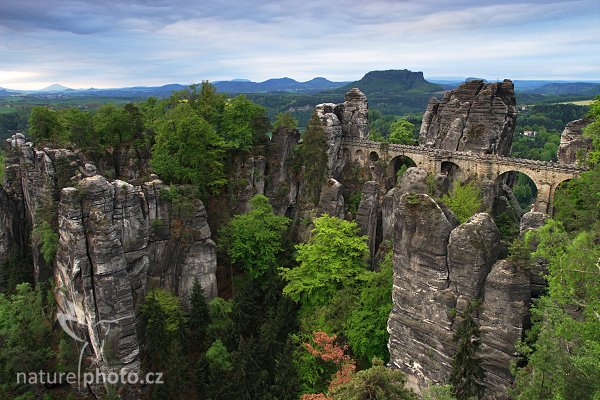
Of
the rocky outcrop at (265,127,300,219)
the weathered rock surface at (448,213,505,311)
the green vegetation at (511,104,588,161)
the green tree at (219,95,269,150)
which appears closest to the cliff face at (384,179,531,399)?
the weathered rock surface at (448,213,505,311)

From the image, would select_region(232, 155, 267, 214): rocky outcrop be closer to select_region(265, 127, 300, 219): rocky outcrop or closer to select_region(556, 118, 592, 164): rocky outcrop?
select_region(265, 127, 300, 219): rocky outcrop

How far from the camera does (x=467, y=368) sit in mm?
20406

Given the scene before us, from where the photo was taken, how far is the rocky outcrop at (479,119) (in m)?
48.0

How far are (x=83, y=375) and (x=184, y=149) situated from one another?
63.2ft

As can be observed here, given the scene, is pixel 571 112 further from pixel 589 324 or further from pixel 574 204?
pixel 589 324

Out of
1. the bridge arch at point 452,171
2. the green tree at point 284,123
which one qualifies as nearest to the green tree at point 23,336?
the green tree at point 284,123

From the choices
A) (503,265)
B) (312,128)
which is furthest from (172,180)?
(503,265)

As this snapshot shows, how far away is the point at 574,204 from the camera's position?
35156 mm

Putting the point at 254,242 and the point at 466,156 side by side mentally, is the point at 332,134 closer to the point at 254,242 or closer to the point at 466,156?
the point at 466,156

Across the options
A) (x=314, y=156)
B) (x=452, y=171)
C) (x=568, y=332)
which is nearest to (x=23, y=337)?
(x=314, y=156)

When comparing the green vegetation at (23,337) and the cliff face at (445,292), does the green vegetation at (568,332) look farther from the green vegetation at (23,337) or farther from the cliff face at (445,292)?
the green vegetation at (23,337)

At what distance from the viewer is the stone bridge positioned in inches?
1665

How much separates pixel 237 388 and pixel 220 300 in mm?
Result: 9555

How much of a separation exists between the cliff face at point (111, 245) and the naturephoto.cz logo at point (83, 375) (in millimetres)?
145
